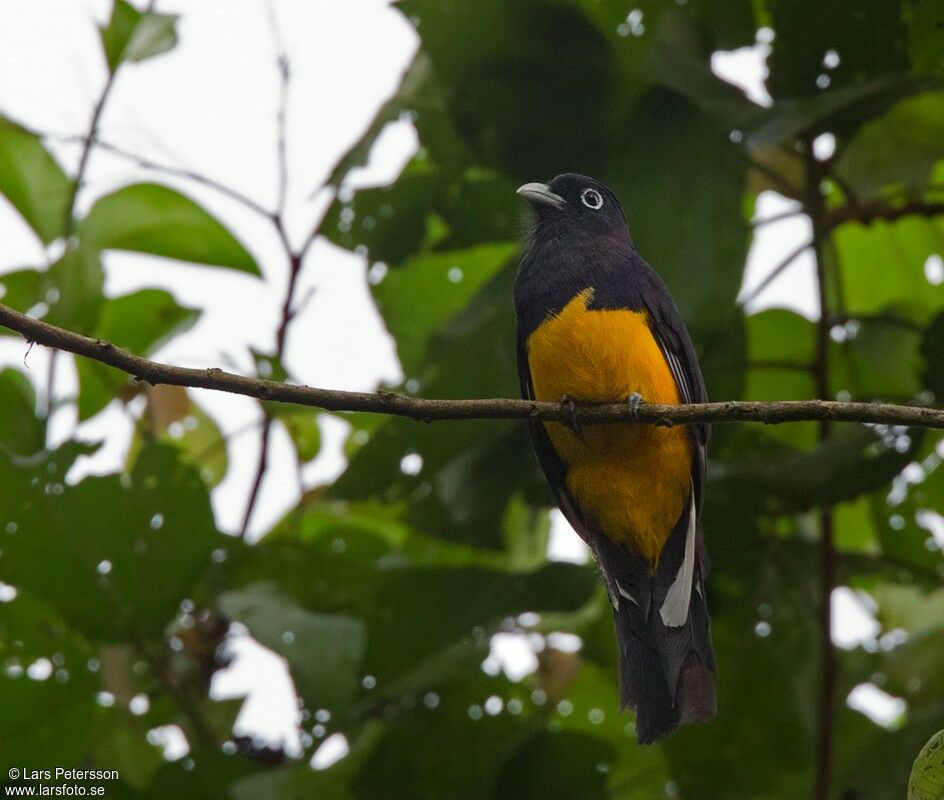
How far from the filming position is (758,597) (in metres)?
4.15

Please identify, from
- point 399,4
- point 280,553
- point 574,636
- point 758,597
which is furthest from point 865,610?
point 399,4

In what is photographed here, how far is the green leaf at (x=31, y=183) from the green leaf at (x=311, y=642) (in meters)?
1.51

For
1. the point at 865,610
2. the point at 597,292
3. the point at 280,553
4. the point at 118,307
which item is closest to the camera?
the point at 597,292

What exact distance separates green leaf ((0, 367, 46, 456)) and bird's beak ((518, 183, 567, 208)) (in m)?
1.69

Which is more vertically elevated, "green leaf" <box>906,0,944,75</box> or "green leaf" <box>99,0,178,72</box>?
"green leaf" <box>99,0,178,72</box>

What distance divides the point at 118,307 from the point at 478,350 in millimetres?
1363

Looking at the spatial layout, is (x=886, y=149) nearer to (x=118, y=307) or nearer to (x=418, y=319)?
(x=418, y=319)

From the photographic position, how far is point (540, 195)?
430 cm

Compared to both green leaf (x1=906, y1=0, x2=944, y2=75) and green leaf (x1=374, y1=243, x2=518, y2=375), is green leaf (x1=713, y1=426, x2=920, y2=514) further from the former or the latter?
green leaf (x1=374, y1=243, x2=518, y2=375)

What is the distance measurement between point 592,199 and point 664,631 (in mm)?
1656

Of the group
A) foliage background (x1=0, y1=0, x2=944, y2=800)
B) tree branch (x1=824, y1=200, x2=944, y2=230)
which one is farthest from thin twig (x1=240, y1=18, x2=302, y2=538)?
tree branch (x1=824, y1=200, x2=944, y2=230)

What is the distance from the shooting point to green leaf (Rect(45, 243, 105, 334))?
396cm

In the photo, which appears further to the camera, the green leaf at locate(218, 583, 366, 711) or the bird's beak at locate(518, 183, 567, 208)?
the bird's beak at locate(518, 183, 567, 208)

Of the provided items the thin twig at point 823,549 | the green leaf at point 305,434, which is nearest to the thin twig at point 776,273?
the thin twig at point 823,549
